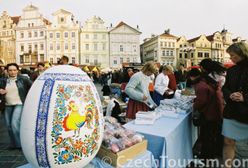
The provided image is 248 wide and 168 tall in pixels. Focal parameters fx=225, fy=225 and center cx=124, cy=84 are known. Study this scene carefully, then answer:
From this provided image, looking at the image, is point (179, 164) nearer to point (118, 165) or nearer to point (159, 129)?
point (159, 129)

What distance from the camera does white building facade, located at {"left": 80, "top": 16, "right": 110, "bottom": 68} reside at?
41312 mm

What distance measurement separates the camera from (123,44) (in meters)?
43.1

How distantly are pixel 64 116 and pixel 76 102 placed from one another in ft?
0.39

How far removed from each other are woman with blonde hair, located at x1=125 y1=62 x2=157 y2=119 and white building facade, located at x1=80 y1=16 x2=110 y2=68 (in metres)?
38.5

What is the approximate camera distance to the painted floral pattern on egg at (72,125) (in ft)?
4.71

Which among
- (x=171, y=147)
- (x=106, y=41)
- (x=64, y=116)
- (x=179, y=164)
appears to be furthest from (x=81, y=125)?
(x=106, y=41)

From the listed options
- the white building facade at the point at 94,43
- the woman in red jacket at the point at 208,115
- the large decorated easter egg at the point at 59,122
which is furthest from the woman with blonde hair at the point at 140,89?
the white building facade at the point at 94,43

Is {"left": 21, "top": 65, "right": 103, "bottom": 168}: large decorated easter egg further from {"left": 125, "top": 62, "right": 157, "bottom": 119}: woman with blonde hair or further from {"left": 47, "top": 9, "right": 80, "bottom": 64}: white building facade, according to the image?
{"left": 47, "top": 9, "right": 80, "bottom": 64}: white building facade

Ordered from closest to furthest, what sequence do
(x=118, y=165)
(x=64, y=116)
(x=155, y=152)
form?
(x=64, y=116) < (x=118, y=165) < (x=155, y=152)

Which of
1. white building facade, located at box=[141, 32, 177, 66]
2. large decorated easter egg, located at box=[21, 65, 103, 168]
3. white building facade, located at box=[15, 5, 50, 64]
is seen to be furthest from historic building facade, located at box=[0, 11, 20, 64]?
large decorated easter egg, located at box=[21, 65, 103, 168]

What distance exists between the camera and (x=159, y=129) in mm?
2570

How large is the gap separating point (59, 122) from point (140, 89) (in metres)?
2.39

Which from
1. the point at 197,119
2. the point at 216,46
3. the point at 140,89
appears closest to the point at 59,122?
the point at 140,89

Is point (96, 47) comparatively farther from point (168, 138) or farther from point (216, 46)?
point (168, 138)
